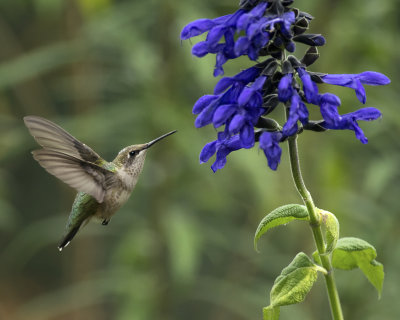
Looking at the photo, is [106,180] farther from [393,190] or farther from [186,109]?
[393,190]

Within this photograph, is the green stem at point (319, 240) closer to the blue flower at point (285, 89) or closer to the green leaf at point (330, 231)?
the green leaf at point (330, 231)

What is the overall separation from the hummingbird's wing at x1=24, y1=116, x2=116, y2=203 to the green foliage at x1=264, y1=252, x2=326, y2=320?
95 cm

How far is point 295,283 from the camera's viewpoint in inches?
73.2

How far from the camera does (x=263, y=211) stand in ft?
15.2

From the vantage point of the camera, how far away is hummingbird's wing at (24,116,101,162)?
7.84 ft

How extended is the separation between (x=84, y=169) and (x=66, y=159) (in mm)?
113

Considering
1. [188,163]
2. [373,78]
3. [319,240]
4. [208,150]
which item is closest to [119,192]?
[208,150]

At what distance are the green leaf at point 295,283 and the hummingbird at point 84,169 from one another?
812mm

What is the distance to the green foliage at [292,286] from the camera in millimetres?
1836

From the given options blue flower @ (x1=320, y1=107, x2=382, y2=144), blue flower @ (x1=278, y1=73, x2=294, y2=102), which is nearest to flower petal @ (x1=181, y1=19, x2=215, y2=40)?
blue flower @ (x1=278, y1=73, x2=294, y2=102)

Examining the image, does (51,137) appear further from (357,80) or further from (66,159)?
(357,80)

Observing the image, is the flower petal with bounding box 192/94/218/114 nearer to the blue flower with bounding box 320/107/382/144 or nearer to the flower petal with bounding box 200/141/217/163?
the flower petal with bounding box 200/141/217/163

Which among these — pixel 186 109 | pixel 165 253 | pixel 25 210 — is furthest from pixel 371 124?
pixel 25 210

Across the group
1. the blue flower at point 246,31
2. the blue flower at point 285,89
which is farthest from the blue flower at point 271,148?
the blue flower at point 246,31
